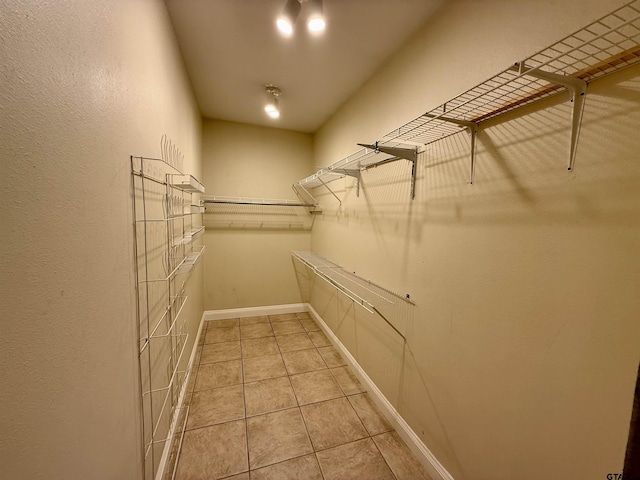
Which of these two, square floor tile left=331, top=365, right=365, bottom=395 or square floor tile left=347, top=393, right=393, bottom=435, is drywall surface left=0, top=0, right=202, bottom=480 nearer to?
square floor tile left=347, top=393, right=393, bottom=435

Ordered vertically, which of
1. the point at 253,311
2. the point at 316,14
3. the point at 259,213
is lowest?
the point at 253,311

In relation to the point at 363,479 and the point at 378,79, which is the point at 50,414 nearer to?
the point at 363,479

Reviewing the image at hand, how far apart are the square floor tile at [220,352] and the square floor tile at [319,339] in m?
0.84

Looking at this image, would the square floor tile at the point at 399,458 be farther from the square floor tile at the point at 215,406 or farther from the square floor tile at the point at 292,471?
the square floor tile at the point at 215,406

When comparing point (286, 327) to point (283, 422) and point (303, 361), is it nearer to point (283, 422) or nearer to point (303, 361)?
point (303, 361)

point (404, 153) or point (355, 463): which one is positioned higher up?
point (404, 153)

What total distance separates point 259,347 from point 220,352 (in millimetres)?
397

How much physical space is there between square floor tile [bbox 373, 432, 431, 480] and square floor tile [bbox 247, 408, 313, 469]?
1.51 ft

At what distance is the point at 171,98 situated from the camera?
1562 millimetres

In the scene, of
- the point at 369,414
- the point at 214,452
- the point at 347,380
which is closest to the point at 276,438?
the point at 214,452

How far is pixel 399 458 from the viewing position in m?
1.48

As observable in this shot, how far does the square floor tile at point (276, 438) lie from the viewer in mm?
1487

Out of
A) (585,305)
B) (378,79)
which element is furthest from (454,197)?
(378,79)

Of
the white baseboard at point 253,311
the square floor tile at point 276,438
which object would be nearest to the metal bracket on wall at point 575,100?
the square floor tile at point 276,438
